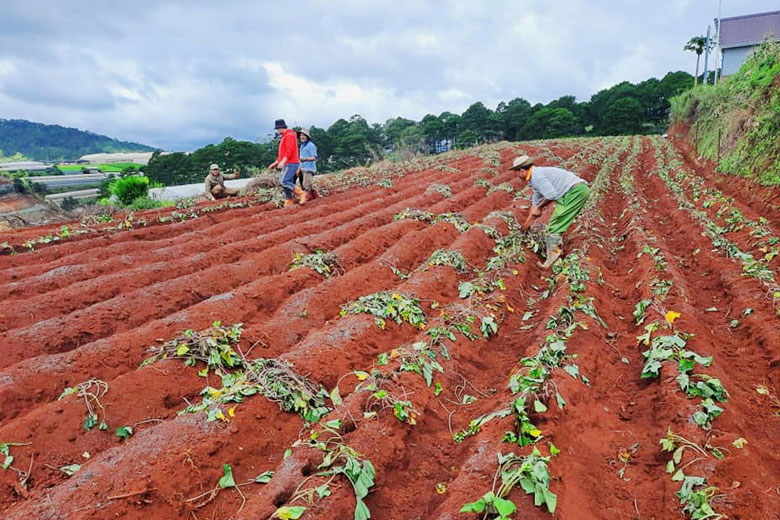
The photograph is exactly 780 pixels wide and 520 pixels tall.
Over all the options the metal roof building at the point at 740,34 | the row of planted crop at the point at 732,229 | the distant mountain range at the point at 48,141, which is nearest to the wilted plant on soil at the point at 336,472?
the row of planted crop at the point at 732,229

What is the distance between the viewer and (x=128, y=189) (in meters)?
15.0

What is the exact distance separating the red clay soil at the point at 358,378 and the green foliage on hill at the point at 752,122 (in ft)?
10.7

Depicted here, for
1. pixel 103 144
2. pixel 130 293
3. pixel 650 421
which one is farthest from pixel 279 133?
pixel 103 144

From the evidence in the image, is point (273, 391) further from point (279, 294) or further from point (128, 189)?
point (128, 189)

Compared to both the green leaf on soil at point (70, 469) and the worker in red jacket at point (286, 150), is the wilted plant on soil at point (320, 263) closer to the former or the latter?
the green leaf on soil at point (70, 469)

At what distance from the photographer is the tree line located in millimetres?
39722

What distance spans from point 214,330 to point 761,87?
1357 centimetres

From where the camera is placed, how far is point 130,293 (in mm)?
5125

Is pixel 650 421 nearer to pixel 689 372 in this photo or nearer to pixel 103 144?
pixel 689 372

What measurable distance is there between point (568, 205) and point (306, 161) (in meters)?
5.99

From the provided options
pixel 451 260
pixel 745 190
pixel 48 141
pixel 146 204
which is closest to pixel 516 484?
pixel 451 260

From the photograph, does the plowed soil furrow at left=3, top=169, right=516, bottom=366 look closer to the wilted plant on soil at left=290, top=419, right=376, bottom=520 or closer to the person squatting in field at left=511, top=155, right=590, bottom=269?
the wilted plant on soil at left=290, top=419, right=376, bottom=520

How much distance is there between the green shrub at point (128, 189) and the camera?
14.8m

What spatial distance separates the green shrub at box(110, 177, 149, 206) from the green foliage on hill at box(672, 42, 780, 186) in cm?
1668
